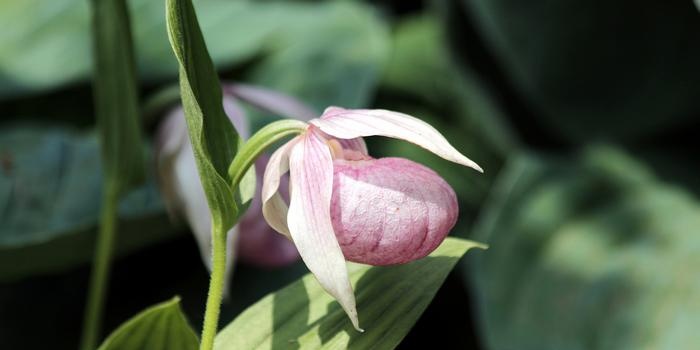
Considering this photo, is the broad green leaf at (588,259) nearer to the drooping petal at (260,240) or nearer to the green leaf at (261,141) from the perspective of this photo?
the drooping petal at (260,240)

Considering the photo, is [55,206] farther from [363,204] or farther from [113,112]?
[363,204]

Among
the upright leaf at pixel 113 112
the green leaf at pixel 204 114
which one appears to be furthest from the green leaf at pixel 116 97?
the green leaf at pixel 204 114

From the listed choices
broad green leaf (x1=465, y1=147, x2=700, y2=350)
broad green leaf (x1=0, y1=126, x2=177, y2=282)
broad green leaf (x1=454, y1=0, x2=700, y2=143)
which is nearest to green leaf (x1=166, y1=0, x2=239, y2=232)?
broad green leaf (x1=0, y1=126, x2=177, y2=282)

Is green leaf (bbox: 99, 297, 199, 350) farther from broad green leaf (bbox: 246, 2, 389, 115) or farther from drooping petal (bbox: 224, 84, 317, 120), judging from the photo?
broad green leaf (bbox: 246, 2, 389, 115)

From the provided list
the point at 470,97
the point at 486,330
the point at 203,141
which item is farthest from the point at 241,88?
the point at 470,97

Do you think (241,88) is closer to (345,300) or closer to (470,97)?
(345,300)

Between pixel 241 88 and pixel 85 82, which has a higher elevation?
pixel 241 88
